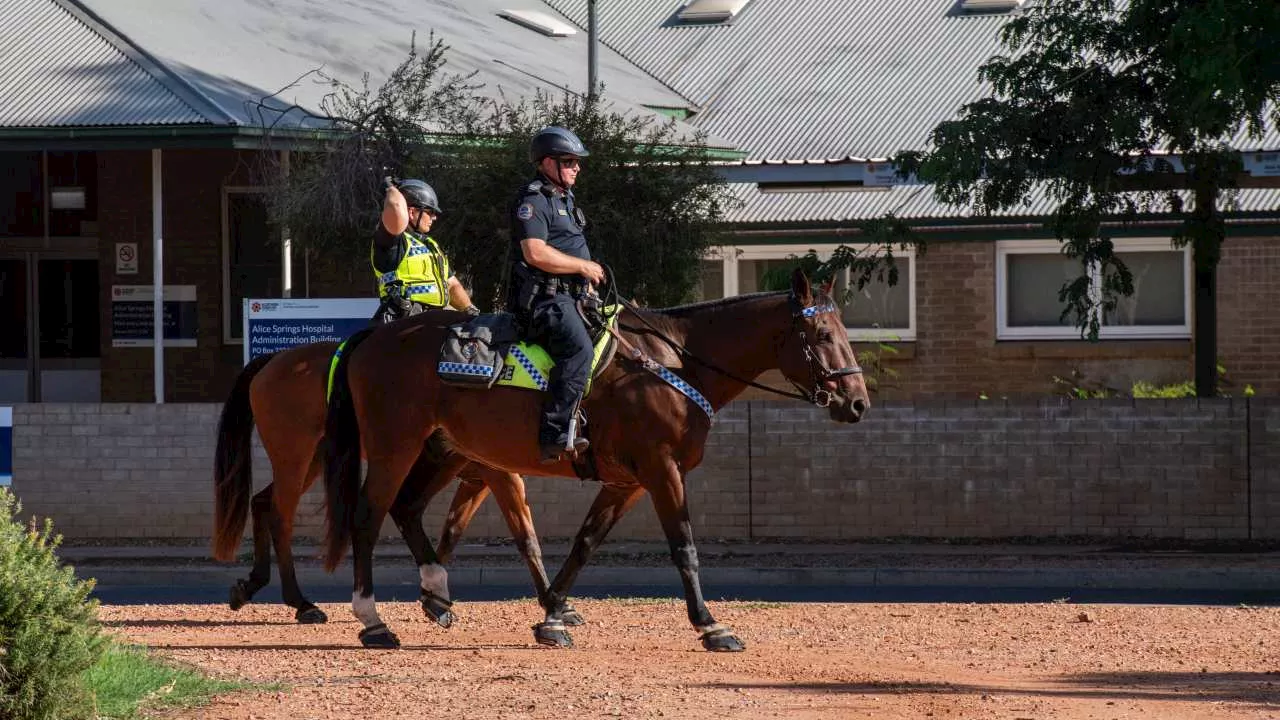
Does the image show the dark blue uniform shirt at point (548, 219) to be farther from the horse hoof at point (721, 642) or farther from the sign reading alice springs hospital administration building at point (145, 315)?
the sign reading alice springs hospital administration building at point (145, 315)

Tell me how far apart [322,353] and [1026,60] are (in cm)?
762

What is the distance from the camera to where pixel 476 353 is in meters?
9.41

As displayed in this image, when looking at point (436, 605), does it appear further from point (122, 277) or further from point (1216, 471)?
point (122, 277)

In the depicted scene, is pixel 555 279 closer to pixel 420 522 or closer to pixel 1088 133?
pixel 420 522

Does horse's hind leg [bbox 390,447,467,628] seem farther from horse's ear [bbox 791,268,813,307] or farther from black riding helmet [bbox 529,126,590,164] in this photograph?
horse's ear [bbox 791,268,813,307]

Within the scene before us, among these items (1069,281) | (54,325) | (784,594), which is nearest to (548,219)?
(784,594)

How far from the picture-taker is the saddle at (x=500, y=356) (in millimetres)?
9398

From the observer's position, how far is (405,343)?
984 centimetres

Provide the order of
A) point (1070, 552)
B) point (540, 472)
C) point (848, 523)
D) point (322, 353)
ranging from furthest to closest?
point (848, 523)
point (1070, 552)
point (322, 353)
point (540, 472)

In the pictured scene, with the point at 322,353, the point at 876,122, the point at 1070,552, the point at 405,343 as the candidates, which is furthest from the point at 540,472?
the point at 876,122

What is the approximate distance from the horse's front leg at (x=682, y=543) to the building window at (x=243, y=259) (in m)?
15.5

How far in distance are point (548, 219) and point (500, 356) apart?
30.6 inches

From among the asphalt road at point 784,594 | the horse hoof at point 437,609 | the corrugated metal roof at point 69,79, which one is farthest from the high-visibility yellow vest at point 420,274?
the corrugated metal roof at point 69,79

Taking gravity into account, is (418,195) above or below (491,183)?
below
